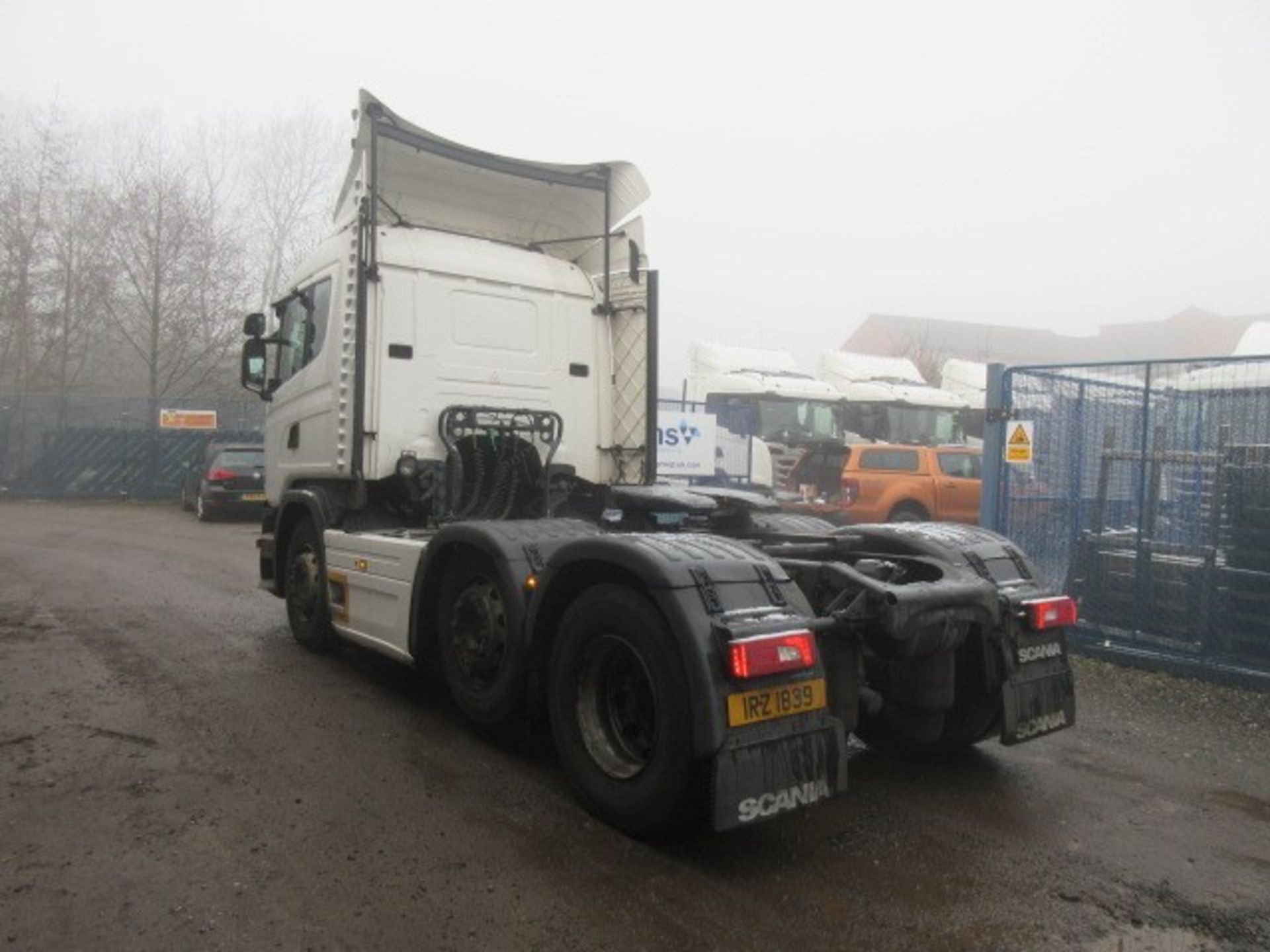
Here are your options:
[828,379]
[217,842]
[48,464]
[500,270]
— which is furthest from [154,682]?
[48,464]

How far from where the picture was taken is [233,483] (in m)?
17.9

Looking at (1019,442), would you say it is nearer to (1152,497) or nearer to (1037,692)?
(1152,497)

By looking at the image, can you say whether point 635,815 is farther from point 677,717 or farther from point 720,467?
point 720,467

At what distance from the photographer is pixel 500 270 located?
672 cm

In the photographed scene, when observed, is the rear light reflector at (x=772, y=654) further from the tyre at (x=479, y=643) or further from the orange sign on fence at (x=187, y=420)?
the orange sign on fence at (x=187, y=420)

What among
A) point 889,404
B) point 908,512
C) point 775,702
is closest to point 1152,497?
point 775,702

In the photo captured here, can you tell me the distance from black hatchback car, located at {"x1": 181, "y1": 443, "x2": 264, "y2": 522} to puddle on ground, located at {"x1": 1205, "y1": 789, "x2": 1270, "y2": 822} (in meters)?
16.2

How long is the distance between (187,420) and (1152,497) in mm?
→ 22424

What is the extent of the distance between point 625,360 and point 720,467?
31.2 feet

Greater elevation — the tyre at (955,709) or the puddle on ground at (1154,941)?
the tyre at (955,709)

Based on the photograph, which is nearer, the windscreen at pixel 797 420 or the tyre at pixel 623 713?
the tyre at pixel 623 713

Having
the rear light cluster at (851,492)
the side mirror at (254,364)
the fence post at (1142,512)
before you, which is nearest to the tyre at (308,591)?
the side mirror at (254,364)

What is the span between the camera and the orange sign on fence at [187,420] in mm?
23594

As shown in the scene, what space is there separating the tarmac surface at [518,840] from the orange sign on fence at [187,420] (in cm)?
1915
